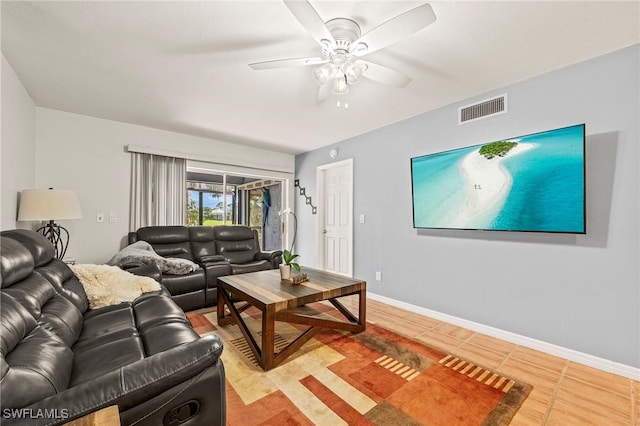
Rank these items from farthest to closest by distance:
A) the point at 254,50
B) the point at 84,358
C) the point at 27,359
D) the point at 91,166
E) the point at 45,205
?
1. the point at 91,166
2. the point at 45,205
3. the point at 254,50
4. the point at 84,358
5. the point at 27,359

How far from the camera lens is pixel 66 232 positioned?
3.30 meters

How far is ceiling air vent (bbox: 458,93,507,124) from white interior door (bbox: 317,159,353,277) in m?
1.72

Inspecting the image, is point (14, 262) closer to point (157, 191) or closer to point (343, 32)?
point (343, 32)

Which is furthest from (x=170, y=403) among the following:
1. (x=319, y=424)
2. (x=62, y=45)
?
(x=62, y=45)

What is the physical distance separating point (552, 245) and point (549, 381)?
3.48ft

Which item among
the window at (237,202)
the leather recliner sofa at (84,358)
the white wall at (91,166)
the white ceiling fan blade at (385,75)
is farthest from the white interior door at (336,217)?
the leather recliner sofa at (84,358)

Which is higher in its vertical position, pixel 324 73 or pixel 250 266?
pixel 324 73

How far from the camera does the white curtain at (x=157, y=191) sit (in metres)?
3.78

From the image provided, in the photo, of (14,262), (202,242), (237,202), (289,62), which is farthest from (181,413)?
(237,202)

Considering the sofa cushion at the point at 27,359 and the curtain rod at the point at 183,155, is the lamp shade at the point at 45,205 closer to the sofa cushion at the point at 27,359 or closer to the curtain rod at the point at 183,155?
the curtain rod at the point at 183,155

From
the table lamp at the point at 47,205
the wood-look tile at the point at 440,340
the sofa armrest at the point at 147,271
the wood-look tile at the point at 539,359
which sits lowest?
the wood-look tile at the point at 539,359

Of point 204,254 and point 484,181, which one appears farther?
point 204,254

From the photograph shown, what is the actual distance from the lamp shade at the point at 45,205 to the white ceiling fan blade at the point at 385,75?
3038 mm

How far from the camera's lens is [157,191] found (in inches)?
155
